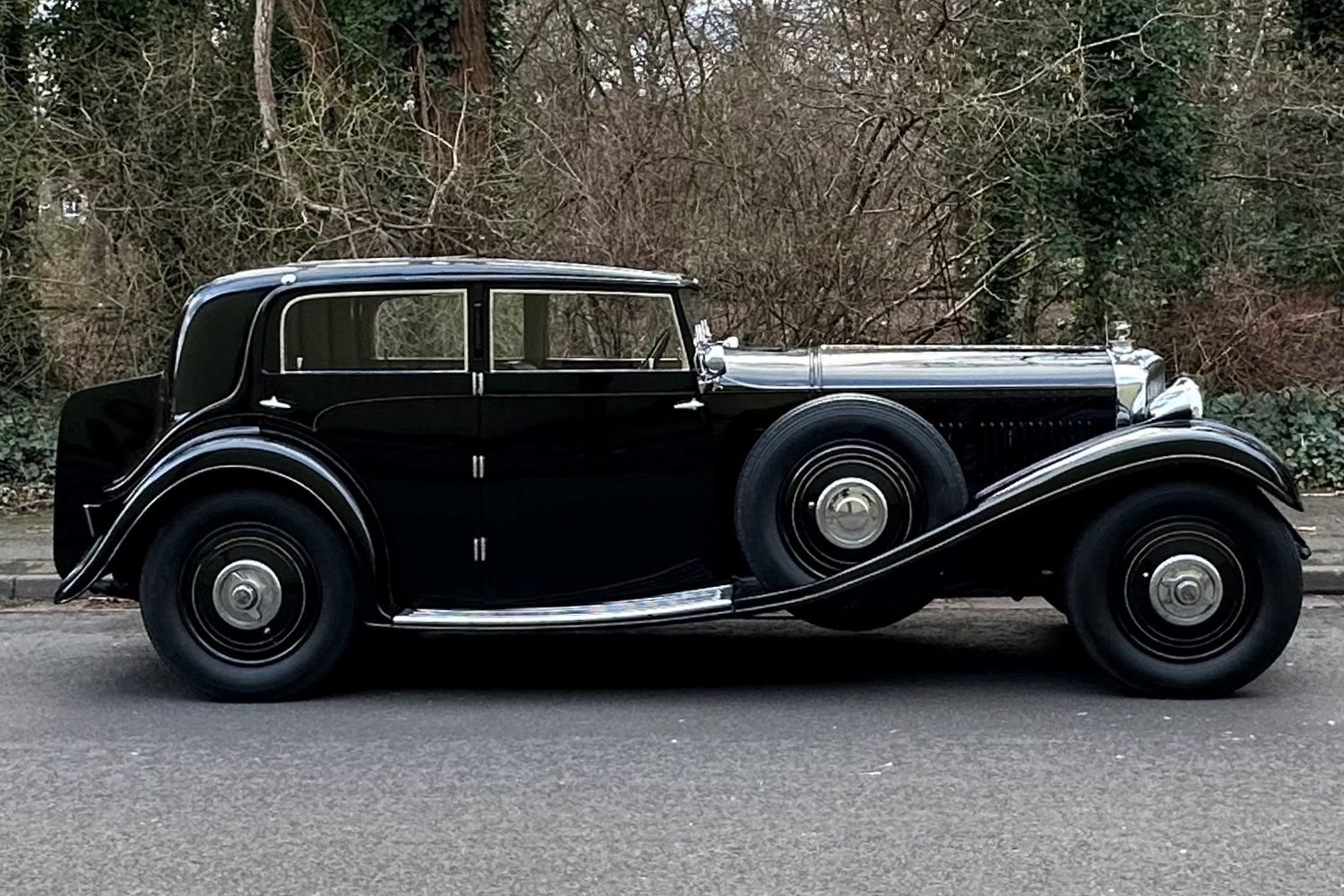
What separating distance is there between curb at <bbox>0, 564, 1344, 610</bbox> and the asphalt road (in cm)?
93

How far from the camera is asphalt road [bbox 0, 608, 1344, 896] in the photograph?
170 inches

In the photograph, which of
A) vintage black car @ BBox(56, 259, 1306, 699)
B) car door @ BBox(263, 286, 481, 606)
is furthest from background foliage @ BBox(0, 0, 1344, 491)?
car door @ BBox(263, 286, 481, 606)

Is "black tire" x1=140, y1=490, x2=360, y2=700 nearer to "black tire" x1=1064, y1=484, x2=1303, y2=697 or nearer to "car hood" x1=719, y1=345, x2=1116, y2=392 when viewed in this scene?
"car hood" x1=719, y1=345, x2=1116, y2=392

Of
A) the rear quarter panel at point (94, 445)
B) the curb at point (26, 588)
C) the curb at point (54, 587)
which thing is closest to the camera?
the rear quarter panel at point (94, 445)

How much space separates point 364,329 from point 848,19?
7777mm

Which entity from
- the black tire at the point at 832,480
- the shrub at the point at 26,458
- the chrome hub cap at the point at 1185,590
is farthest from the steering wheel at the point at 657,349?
the shrub at the point at 26,458

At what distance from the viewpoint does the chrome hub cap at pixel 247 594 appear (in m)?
6.16

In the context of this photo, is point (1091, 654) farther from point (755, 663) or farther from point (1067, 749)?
point (755, 663)

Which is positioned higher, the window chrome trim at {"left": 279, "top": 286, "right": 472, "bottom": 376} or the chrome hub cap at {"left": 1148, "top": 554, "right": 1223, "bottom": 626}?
the window chrome trim at {"left": 279, "top": 286, "right": 472, "bottom": 376}

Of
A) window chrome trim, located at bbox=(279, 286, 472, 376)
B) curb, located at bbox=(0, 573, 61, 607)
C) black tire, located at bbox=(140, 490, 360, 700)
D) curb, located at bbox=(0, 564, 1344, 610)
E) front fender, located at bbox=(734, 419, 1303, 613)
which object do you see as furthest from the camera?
curb, located at bbox=(0, 573, 61, 607)

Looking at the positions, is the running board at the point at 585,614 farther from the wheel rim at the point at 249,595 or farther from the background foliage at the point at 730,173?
the background foliage at the point at 730,173

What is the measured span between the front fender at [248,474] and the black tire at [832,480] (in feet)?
5.17

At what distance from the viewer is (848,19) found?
1288 centimetres

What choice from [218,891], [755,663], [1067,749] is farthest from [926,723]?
[218,891]
